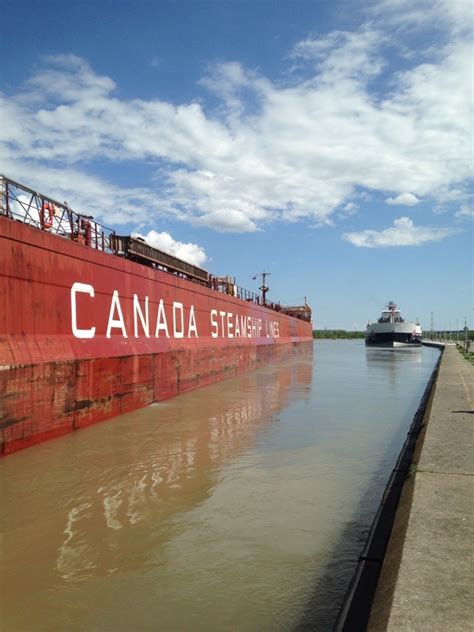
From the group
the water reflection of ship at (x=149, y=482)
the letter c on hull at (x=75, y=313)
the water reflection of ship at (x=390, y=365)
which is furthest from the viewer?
the water reflection of ship at (x=390, y=365)

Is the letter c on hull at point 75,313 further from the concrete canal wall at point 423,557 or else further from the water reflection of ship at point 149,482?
the concrete canal wall at point 423,557

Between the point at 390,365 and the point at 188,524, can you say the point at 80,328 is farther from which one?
the point at 390,365

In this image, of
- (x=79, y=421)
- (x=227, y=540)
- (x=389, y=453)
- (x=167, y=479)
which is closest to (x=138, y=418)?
(x=79, y=421)

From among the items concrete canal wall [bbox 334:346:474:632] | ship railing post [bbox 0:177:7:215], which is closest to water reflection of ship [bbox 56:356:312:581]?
concrete canal wall [bbox 334:346:474:632]

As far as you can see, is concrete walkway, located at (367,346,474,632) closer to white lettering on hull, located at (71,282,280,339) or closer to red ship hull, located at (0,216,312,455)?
red ship hull, located at (0,216,312,455)

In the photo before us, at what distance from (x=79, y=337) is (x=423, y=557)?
8769mm

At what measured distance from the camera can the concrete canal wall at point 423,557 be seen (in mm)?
2473

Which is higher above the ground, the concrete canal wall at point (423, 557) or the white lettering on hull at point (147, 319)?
the white lettering on hull at point (147, 319)

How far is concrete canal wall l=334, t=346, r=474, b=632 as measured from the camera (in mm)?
2473

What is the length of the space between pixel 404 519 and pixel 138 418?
8.67m

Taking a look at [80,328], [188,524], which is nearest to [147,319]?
[80,328]

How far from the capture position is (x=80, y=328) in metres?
10.7

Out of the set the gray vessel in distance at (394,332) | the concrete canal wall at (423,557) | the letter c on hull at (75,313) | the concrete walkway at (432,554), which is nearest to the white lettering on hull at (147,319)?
the letter c on hull at (75,313)

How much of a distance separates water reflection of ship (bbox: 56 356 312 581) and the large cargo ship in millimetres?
1052
